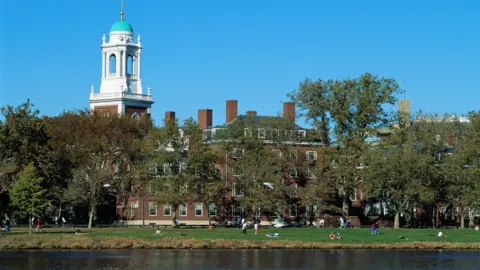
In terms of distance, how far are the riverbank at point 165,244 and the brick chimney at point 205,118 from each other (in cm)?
4725

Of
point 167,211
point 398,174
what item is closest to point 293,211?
point 167,211

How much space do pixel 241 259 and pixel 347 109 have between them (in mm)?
40082

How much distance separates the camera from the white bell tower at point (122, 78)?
151875 millimetres

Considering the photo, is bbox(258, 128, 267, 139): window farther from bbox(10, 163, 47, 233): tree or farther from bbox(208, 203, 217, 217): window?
bbox(10, 163, 47, 233): tree

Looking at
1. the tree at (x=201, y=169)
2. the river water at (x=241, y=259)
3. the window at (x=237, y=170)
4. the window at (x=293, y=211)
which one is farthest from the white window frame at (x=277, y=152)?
the river water at (x=241, y=259)

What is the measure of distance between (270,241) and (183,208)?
132 feet

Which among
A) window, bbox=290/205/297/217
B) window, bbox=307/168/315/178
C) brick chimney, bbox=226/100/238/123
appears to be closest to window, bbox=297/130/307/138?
window, bbox=307/168/315/178

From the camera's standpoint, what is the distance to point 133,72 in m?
156

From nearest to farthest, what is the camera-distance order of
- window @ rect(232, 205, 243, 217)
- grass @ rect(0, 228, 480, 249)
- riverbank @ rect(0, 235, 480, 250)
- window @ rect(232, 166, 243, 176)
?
riverbank @ rect(0, 235, 480, 250) < grass @ rect(0, 228, 480, 249) < window @ rect(232, 166, 243, 176) < window @ rect(232, 205, 243, 217)

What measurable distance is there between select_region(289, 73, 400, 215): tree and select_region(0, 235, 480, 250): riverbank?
2621 centimetres

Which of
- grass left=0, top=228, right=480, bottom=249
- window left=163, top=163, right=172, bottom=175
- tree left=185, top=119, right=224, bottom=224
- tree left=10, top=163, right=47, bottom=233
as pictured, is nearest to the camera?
grass left=0, top=228, right=480, bottom=249

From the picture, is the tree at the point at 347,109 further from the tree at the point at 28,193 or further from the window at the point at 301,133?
the tree at the point at 28,193

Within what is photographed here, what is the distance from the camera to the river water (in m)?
76.0

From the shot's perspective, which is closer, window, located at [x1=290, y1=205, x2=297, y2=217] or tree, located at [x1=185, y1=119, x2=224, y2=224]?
tree, located at [x1=185, y1=119, x2=224, y2=224]
